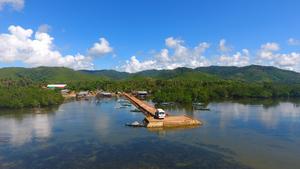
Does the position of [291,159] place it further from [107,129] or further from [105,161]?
[107,129]

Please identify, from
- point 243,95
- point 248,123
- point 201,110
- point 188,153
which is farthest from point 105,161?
point 243,95

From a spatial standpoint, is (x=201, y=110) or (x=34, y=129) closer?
(x=34, y=129)

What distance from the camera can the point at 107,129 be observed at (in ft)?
148

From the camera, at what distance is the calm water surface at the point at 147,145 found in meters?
29.0

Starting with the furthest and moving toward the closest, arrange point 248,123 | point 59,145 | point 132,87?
point 132,87, point 248,123, point 59,145

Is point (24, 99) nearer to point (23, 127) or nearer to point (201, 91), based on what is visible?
→ point (23, 127)

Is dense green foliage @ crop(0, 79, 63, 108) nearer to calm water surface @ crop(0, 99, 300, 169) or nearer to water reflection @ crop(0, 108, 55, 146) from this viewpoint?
water reflection @ crop(0, 108, 55, 146)

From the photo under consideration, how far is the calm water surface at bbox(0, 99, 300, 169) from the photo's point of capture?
29.0 metres

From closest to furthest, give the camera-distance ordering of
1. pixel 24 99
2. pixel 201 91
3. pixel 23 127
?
pixel 23 127 → pixel 24 99 → pixel 201 91

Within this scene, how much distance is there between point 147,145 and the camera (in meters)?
35.2

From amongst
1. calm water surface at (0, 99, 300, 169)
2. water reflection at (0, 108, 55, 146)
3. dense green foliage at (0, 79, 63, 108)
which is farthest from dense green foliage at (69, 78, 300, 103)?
water reflection at (0, 108, 55, 146)

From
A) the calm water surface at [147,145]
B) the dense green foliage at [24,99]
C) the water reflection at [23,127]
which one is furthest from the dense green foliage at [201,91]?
the water reflection at [23,127]

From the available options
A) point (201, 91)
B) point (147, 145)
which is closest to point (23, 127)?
point (147, 145)

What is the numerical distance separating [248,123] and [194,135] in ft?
45.8
